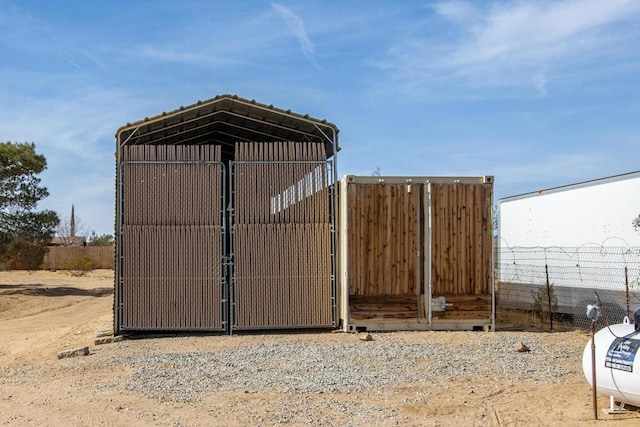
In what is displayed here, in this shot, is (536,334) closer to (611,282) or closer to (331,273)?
(611,282)

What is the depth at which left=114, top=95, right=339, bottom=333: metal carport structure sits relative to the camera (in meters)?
14.3

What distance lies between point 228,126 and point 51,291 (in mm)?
17583

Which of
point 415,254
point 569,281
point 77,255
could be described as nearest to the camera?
point 415,254

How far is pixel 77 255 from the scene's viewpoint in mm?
50750

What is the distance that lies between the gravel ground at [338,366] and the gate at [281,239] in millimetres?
1643

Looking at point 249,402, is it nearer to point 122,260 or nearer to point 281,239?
point 281,239

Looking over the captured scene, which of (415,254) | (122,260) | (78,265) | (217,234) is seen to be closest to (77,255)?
(78,265)

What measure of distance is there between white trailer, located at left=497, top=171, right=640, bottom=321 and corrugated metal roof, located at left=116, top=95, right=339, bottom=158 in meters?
5.21

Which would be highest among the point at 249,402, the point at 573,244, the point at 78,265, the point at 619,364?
the point at 573,244

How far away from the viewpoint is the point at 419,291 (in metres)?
14.1

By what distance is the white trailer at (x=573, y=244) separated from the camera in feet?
43.5

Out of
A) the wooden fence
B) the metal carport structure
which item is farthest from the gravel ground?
the wooden fence

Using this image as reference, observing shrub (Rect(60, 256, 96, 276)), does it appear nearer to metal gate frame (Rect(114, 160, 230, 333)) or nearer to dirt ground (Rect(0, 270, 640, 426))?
metal gate frame (Rect(114, 160, 230, 333))

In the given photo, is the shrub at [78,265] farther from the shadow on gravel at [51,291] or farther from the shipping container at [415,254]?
the shipping container at [415,254]
